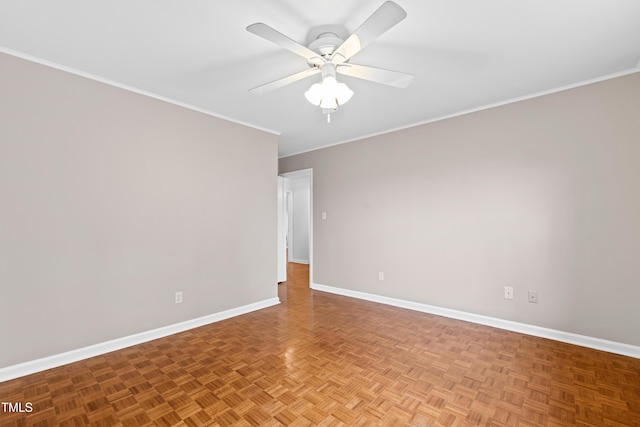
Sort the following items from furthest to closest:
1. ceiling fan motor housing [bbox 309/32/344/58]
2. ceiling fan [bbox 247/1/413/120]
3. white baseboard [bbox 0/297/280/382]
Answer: white baseboard [bbox 0/297/280/382], ceiling fan motor housing [bbox 309/32/344/58], ceiling fan [bbox 247/1/413/120]

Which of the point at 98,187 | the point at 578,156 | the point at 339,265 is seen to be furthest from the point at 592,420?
the point at 98,187

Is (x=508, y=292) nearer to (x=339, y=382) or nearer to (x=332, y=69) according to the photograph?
(x=339, y=382)

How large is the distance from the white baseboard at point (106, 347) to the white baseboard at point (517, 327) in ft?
6.25

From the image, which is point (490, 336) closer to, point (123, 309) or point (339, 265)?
point (339, 265)

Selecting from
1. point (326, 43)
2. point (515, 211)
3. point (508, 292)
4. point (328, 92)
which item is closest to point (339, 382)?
point (328, 92)

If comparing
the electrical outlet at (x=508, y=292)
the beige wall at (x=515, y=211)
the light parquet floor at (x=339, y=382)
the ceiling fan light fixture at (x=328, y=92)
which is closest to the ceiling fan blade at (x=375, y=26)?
the ceiling fan light fixture at (x=328, y=92)

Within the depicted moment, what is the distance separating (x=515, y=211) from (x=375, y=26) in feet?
8.37

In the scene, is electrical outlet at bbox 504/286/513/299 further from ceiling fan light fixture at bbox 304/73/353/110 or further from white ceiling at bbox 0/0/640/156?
ceiling fan light fixture at bbox 304/73/353/110

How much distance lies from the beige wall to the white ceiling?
0.38 m

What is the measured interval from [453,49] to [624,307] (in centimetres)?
261

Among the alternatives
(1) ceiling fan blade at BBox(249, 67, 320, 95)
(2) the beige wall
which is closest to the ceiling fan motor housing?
(1) ceiling fan blade at BBox(249, 67, 320, 95)

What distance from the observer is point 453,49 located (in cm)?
212

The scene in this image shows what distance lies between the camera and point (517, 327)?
3.00m

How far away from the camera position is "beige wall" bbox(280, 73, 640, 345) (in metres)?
2.53
